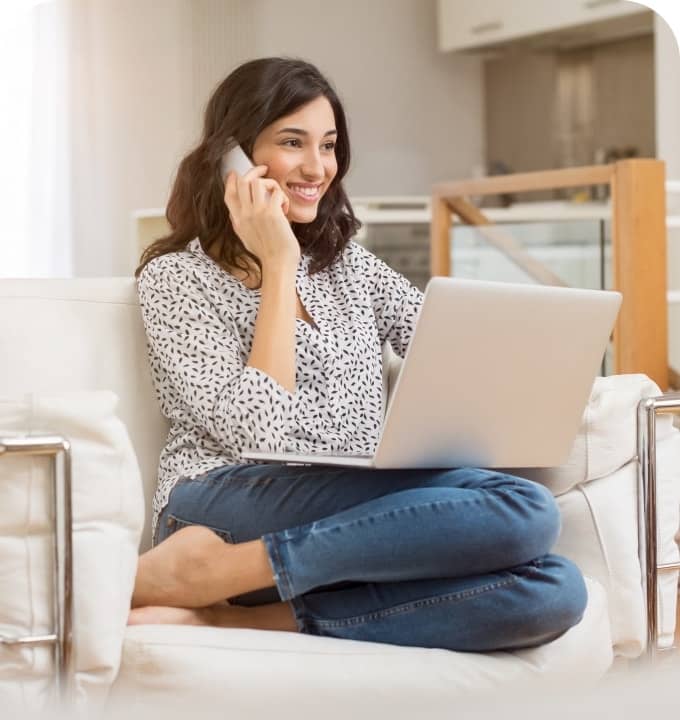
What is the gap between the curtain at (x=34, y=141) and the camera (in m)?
5.30

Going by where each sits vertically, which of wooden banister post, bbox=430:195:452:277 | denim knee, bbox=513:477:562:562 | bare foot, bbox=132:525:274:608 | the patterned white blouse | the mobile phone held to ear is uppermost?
the mobile phone held to ear

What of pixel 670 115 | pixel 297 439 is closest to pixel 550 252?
pixel 670 115

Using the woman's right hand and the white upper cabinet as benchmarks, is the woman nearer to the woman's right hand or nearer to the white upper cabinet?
the woman's right hand

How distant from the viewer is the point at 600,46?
614cm

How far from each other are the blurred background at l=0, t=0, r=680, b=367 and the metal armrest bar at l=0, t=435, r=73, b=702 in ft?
11.8

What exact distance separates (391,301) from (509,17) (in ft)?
14.8

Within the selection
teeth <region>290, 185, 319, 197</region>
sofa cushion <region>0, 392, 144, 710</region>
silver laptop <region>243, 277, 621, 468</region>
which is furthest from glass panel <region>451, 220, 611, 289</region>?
sofa cushion <region>0, 392, 144, 710</region>

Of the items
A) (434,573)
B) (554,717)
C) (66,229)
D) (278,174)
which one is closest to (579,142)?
(66,229)

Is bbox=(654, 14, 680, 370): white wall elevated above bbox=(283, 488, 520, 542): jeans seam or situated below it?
above

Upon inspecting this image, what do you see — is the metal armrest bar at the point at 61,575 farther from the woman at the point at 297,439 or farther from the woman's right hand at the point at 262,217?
the woman's right hand at the point at 262,217

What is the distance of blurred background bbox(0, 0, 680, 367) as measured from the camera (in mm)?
5336

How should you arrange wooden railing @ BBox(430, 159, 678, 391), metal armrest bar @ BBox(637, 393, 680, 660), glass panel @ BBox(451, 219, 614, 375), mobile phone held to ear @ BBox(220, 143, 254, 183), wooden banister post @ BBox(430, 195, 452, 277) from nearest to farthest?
metal armrest bar @ BBox(637, 393, 680, 660), mobile phone held to ear @ BBox(220, 143, 254, 183), wooden railing @ BBox(430, 159, 678, 391), glass panel @ BBox(451, 219, 614, 375), wooden banister post @ BBox(430, 195, 452, 277)

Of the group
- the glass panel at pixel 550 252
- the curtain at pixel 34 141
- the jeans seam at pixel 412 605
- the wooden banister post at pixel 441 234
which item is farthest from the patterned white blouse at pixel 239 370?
the curtain at pixel 34 141

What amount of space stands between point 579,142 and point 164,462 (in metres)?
4.94
